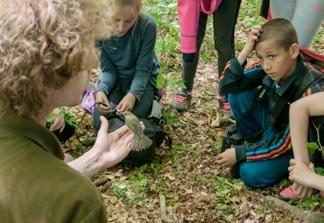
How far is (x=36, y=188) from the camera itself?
121cm

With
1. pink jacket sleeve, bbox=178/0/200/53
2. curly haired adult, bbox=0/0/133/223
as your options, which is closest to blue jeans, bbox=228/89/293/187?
pink jacket sleeve, bbox=178/0/200/53

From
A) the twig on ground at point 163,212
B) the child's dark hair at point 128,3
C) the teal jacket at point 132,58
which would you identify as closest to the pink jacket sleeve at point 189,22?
the teal jacket at point 132,58

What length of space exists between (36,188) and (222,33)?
2963 mm

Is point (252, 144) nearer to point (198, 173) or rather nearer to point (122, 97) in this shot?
point (198, 173)

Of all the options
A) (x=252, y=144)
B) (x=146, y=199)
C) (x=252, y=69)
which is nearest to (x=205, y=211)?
(x=146, y=199)

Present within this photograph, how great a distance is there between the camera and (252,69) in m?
3.44

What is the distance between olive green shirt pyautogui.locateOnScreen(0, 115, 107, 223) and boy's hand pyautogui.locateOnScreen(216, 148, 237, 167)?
2.12 metres

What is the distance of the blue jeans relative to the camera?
3.20 m

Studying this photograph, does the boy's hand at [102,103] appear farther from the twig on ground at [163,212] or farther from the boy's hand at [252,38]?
the boy's hand at [252,38]

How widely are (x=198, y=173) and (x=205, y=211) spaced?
19.3 inches

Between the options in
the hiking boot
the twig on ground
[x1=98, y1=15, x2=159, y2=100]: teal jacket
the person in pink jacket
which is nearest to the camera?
the twig on ground

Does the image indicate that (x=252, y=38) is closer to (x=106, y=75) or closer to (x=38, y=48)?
(x=106, y=75)

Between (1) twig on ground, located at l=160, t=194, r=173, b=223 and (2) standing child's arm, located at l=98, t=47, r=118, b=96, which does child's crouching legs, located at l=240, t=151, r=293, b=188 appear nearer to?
(1) twig on ground, located at l=160, t=194, r=173, b=223

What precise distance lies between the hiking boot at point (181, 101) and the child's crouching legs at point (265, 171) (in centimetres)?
116
